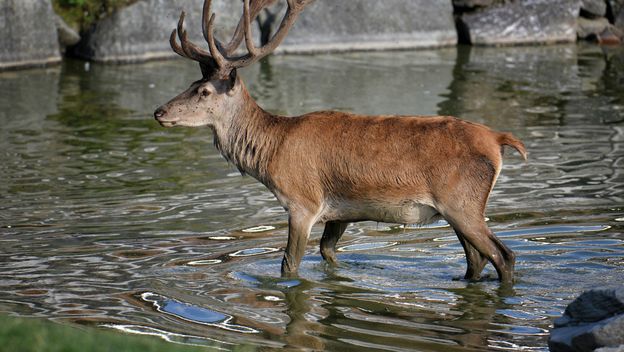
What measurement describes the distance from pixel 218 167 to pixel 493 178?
4.93 meters

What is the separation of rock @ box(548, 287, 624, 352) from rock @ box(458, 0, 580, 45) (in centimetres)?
1406

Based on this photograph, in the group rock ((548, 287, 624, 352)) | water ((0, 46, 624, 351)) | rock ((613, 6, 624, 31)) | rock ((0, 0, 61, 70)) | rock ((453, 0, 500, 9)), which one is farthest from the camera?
rock ((613, 6, 624, 31))

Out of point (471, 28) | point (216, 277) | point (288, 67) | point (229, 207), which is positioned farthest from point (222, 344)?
point (471, 28)

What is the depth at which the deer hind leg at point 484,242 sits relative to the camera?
339 inches

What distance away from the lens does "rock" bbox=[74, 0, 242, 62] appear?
60.4 feet

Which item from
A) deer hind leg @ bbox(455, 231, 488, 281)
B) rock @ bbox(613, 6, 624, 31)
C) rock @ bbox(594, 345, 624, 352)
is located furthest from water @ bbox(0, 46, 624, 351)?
rock @ bbox(613, 6, 624, 31)

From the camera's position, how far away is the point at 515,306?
8.31m

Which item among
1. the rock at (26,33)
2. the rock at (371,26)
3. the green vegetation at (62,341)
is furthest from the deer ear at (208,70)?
the rock at (371,26)

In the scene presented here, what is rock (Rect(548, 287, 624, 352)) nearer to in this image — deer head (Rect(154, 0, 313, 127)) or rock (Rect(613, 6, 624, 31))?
deer head (Rect(154, 0, 313, 127))

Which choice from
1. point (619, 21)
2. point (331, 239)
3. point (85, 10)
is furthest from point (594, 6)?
point (331, 239)

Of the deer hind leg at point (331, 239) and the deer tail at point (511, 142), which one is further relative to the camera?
the deer hind leg at point (331, 239)

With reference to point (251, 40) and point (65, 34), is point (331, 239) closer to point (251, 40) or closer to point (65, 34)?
point (251, 40)

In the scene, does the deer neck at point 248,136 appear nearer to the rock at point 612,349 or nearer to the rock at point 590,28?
the rock at point 612,349

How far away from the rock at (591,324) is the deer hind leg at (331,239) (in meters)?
2.56
